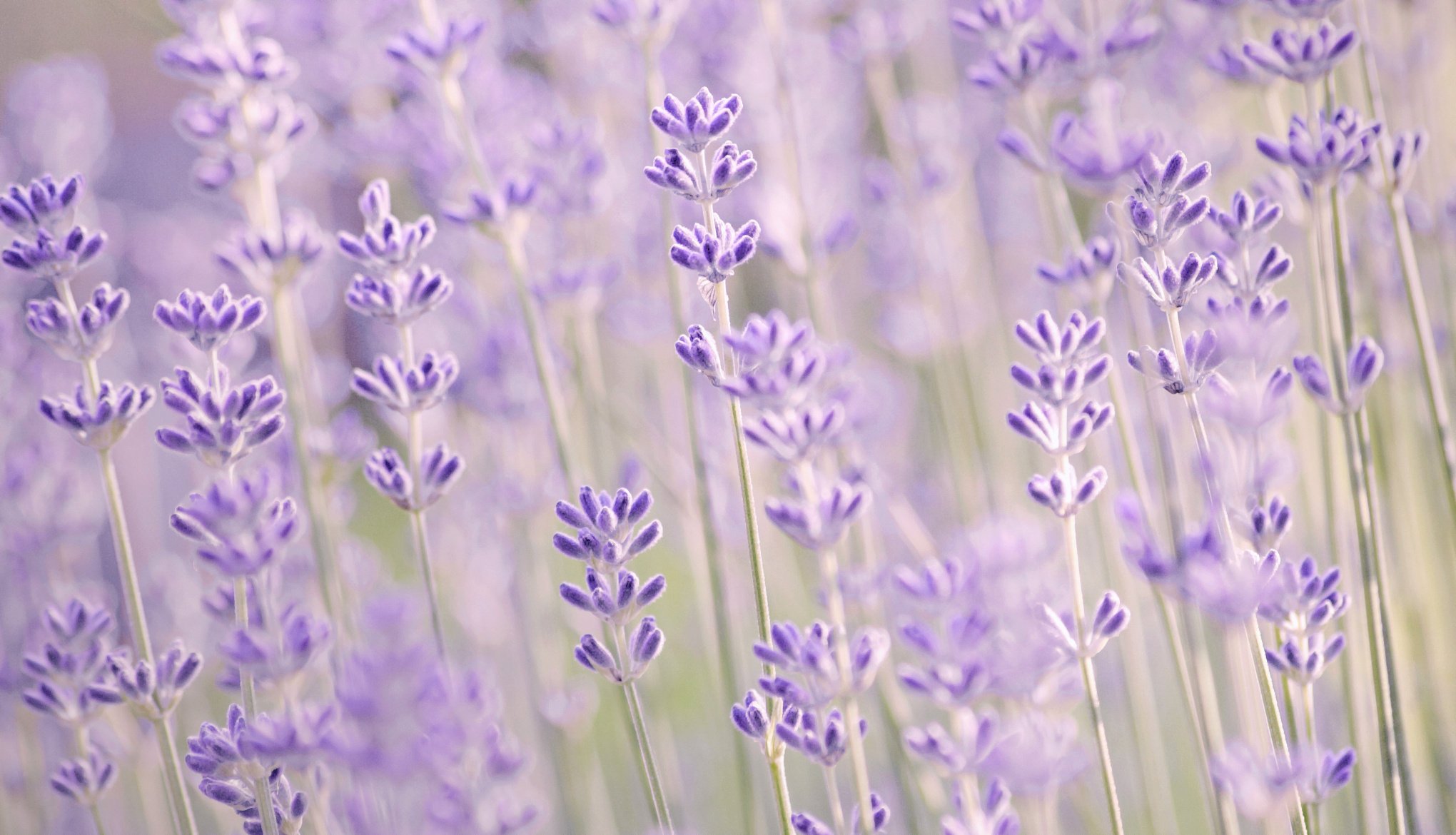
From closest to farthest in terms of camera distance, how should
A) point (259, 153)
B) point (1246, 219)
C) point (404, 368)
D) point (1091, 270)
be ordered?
point (1246, 219) → point (404, 368) → point (1091, 270) → point (259, 153)

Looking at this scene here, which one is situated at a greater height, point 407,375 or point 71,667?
point 407,375

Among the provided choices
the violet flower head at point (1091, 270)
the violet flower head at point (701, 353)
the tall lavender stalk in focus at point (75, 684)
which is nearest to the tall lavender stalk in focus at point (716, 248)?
the violet flower head at point (701, 353)

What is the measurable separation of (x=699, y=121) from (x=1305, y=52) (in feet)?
2.15

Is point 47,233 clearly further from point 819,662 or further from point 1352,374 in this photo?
point 1352,374

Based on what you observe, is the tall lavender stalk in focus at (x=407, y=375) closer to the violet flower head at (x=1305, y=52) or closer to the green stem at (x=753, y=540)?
the green stem at (x=753, y=540)

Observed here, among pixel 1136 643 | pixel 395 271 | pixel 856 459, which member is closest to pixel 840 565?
pixel 856 459

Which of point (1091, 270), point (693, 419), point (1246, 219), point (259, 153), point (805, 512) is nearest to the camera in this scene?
point (805, 512)

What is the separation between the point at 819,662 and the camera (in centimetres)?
82

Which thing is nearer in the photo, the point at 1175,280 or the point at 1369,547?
the point at 1175,280

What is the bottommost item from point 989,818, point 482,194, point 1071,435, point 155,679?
point 989,818

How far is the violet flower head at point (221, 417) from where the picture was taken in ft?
3.06

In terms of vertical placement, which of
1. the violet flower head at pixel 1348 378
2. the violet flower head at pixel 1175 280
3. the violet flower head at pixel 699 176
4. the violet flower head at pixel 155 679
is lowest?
the violet flower head at pixel 155 679

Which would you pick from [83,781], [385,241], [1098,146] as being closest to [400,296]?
[385,241]

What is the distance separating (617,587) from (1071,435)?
0.45m
